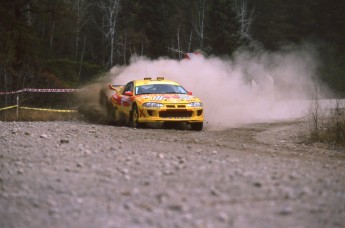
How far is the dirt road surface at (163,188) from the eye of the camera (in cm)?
472

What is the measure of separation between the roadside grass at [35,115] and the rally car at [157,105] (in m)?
4.18

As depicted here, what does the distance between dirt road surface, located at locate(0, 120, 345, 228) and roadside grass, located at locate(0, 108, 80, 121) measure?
10.1 m

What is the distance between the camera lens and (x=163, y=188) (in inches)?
222

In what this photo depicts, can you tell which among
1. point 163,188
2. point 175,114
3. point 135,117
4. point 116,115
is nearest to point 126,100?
point 135,117

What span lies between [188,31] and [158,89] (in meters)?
37.6

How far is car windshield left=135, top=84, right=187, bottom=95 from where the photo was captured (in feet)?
49.0

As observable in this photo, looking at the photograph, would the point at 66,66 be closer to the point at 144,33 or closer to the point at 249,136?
the point at 144,33

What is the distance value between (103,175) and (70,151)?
2047 millimetres

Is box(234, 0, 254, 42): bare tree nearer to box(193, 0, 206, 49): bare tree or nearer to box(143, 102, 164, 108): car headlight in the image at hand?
box(193, 0, 206, 49): bare tree

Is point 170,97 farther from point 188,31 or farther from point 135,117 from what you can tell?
point 188,31

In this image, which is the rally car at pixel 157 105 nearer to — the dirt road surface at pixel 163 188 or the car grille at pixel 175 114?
the car grille at pixel 175 114

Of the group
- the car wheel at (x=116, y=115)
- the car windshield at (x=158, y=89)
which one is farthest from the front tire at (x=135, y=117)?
the car wheel at (x=116, y=115)

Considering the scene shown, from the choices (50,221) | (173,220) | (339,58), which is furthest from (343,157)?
(339,58)

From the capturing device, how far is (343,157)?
363 inches
